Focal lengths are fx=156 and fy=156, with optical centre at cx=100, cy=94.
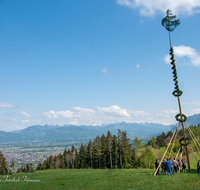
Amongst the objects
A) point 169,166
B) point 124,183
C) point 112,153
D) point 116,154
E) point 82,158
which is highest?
point 169,166

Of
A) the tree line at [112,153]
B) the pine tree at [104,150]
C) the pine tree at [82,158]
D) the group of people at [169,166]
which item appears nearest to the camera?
the group of people at [169,166]

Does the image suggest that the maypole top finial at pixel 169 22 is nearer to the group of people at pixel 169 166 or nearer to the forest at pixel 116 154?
the group of people at pixel 169 166

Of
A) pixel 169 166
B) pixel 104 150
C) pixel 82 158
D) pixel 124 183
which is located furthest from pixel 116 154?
pixel 124 183

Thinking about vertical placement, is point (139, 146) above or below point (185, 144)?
below

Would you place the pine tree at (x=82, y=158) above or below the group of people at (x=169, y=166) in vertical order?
below

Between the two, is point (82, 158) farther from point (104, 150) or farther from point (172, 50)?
point (172, 50)

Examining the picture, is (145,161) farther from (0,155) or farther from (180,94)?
(0,155)

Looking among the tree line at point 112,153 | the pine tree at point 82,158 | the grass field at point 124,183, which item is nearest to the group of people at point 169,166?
the grass field at point 124,183

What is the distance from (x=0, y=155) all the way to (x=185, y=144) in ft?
238

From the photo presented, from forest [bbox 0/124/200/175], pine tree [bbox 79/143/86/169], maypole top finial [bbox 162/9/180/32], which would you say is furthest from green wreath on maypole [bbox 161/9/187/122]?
pine tree [bbox 79/143/86/169]

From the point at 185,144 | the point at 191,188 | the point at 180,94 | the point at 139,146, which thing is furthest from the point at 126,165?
the point at 191,188

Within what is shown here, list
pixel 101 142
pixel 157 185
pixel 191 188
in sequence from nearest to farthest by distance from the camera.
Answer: pixel 191 188, pixel 157 185, pixel 101 142

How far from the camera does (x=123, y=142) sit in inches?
1973

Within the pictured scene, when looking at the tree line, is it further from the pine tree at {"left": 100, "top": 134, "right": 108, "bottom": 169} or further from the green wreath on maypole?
the green wreath on maypole
